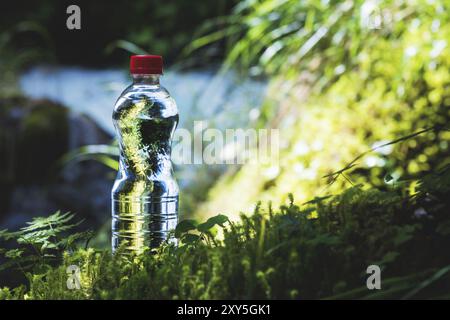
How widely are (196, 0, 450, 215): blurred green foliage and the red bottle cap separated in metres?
1.37

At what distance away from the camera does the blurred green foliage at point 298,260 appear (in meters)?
0.96

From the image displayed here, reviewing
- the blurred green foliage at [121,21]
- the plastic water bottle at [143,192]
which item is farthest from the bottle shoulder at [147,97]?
the blurred green foliage at [121,21]

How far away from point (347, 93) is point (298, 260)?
2.37m

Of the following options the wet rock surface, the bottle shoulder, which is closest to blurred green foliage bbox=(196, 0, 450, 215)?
the bottle shoulder

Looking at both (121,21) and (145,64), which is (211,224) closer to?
(145,64)

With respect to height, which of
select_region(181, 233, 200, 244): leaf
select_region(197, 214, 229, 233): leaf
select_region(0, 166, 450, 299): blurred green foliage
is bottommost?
select_region(0, 166, 450, 299): blurred green foliage

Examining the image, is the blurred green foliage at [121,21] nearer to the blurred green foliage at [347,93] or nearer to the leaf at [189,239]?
the blurred green foliage at [347,93]

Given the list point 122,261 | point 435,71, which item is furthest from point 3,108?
point 122,261

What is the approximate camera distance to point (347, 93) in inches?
128

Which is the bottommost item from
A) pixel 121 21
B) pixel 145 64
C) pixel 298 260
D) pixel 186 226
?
pixel 298 260

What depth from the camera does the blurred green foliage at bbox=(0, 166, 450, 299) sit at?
0.96m

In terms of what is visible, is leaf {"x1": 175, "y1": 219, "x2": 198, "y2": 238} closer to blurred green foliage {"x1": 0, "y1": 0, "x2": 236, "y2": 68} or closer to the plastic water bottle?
the plastic water bottle

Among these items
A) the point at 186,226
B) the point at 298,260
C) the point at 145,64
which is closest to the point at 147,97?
the point at 145,64

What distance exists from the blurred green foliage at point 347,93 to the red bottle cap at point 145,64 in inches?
54.0
